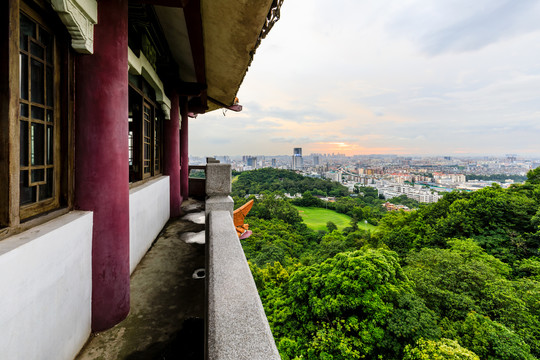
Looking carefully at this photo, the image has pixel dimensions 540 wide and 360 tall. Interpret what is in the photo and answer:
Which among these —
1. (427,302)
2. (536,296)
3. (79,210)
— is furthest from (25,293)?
(536,296)

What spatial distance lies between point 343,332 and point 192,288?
39.2 ft

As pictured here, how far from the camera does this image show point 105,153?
2.42 m

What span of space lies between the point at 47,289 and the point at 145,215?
2.69 m

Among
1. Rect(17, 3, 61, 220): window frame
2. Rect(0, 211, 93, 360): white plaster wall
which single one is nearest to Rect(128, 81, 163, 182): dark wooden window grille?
Rect(17, 3, 61, 220): window frame

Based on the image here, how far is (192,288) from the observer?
3.39m

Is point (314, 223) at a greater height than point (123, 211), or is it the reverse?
point (123, 211)

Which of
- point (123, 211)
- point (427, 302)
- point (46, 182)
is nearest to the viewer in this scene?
point (46, 182)

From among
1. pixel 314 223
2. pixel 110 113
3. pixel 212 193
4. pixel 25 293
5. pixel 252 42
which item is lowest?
pixel 314 223

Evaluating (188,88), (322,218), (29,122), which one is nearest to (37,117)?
(29,122)

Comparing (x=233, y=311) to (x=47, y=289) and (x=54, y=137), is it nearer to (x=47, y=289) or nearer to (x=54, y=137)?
(x=47, y=289)

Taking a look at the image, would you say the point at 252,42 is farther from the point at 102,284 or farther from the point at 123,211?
the point at 102,284

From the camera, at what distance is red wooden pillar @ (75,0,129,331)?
7.67ft

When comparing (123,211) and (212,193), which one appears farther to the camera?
(212,193)

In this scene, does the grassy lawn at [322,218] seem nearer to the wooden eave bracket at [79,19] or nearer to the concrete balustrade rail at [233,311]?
the concrete balustrade rail at [233,311]
